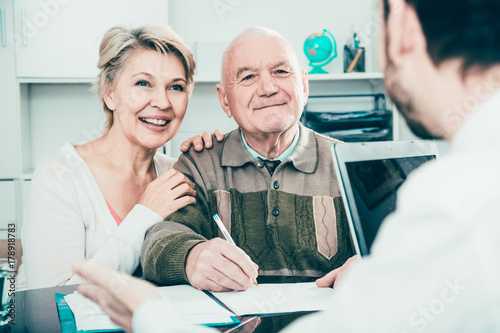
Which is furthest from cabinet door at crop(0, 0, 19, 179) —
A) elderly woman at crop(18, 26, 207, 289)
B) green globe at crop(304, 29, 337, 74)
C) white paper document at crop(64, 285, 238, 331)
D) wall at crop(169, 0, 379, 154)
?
white paper document at crop(64, 285, 238, 331)

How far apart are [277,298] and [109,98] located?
105 cm

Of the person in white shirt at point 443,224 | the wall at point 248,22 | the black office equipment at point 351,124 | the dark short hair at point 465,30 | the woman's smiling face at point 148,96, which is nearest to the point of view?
the person in white shirt at point 443,224

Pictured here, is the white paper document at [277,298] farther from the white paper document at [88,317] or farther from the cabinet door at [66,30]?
the cabinet door at [66,30]

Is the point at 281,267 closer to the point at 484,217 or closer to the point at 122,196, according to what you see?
the point at 122,196

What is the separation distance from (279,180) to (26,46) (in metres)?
1.79

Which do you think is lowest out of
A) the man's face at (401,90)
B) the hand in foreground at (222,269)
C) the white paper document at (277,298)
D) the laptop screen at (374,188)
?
the white paper document at (277,298)

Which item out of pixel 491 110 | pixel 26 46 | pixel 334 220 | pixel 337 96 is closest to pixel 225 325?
pixel 491 110

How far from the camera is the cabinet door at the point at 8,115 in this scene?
249cm

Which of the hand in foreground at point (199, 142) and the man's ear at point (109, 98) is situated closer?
the hand in foreground at point (199, 142)

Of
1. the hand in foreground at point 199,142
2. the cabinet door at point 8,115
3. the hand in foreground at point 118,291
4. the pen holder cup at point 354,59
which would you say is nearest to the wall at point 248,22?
the pen holder cup at point 354,59

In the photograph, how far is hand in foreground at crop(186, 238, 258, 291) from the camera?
968 millimetres

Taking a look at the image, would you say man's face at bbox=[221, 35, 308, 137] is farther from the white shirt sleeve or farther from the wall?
the wall

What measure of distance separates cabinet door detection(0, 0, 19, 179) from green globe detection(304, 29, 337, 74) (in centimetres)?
166

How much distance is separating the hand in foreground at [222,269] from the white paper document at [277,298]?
20 mm
